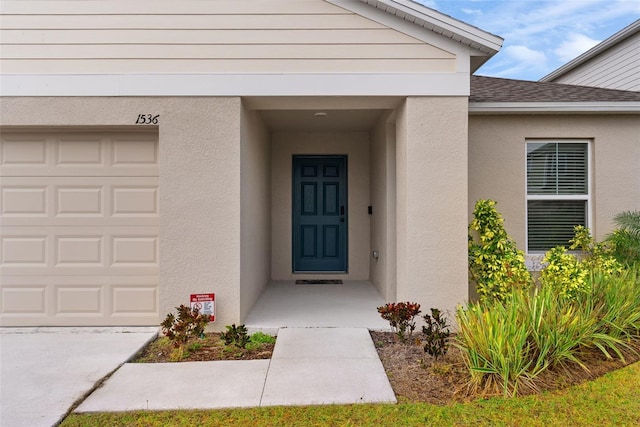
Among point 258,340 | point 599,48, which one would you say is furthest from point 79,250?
point 599,48

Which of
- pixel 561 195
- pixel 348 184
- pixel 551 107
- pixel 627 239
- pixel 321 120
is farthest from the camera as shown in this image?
pixel 348 184

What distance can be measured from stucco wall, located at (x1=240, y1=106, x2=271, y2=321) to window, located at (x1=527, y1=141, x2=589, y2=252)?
410 cm

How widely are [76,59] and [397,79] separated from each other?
394 cm

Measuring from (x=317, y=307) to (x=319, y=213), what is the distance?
8.02 feet

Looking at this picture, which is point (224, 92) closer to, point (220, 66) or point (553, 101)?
point (220, 66)

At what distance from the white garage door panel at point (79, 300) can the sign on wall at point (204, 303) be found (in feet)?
2.16

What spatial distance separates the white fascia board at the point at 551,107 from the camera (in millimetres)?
5465

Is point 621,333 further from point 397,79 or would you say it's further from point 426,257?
point 397,79

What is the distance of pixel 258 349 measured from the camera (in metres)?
4.18

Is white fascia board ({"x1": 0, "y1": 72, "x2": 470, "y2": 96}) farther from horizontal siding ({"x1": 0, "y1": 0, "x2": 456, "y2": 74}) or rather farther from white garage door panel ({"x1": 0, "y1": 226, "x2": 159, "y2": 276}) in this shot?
white garage door panel ({"x1": 0, "y1": 226, "x2": 159, "y2": 276})

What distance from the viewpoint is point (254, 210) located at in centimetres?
570

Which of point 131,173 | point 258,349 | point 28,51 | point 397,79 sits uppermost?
point 28,51

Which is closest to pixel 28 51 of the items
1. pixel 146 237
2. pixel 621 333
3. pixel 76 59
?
pixel 76 59

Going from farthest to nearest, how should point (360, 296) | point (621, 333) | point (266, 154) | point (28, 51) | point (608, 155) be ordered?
point (266, 154), point (360, 296), point (608, 155), point (28, 51), point (621, 333)
